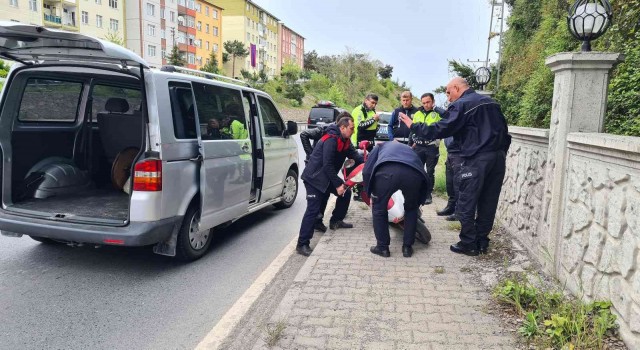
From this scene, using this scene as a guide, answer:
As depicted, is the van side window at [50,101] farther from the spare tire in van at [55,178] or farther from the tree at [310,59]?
the tree at [310,59]

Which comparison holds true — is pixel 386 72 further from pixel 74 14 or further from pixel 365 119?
pixel 365 119

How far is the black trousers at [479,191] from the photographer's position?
15.9 ft

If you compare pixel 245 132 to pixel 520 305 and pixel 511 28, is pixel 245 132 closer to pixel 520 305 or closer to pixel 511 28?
pixel 520 305

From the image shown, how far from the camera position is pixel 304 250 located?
18.0 ft

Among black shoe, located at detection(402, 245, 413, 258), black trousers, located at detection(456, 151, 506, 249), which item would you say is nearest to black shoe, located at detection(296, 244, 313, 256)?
black shoe, located at detection(402, 245, 413, 258)

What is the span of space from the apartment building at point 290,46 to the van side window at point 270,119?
98.9 m

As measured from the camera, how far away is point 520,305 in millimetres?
3629

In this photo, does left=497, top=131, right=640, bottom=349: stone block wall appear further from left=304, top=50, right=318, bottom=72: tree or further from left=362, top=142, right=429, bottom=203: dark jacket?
left=304, top=50, right=318, bottom=72: tree

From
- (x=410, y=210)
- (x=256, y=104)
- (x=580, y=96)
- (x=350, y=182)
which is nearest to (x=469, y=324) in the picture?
(x=410, y=210)

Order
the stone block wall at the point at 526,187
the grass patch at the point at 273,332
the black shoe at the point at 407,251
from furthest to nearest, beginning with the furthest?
the black shoe at the point at 407,251, the stone block wall at the point at 526,187, the grass patch at the point at 273,332

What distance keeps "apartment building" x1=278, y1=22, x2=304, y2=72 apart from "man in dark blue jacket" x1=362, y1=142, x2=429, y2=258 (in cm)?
10140

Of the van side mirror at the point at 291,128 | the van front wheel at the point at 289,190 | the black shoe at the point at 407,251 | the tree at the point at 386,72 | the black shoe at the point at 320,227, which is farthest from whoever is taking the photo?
the tree at the point at 386,72

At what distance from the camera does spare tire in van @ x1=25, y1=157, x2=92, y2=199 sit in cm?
543

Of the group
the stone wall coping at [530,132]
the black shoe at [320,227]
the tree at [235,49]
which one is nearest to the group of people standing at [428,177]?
the stone wall coping at [530,132]
